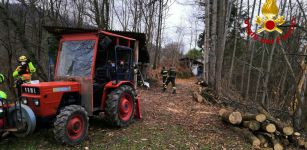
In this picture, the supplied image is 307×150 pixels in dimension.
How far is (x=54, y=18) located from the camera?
17.1 meters

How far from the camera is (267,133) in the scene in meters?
6.97

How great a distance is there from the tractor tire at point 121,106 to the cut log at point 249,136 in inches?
120

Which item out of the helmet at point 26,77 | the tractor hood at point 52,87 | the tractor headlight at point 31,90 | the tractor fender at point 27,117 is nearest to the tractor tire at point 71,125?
the tractor fender at point 27,117

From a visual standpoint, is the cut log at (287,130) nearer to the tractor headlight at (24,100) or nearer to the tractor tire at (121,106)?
the tractor tire at (121,106)

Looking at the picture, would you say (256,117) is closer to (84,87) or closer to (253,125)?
(253,125)

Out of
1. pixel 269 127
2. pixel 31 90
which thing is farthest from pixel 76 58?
pixel 269 127

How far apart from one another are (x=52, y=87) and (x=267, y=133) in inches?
222

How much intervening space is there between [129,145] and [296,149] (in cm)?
456

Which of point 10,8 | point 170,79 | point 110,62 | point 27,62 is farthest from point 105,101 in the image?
point 10,8

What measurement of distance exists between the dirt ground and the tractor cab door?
4.66ft

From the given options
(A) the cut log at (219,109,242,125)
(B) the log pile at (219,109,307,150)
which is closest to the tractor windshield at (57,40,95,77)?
(A) the cut log at (219,109,242,125)

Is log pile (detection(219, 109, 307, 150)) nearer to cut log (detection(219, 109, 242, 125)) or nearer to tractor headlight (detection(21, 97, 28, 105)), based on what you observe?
cut log (detection(219, 109, 242, 125))

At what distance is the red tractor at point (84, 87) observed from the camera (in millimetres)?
5301

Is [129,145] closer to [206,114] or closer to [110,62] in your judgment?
[110,62]
